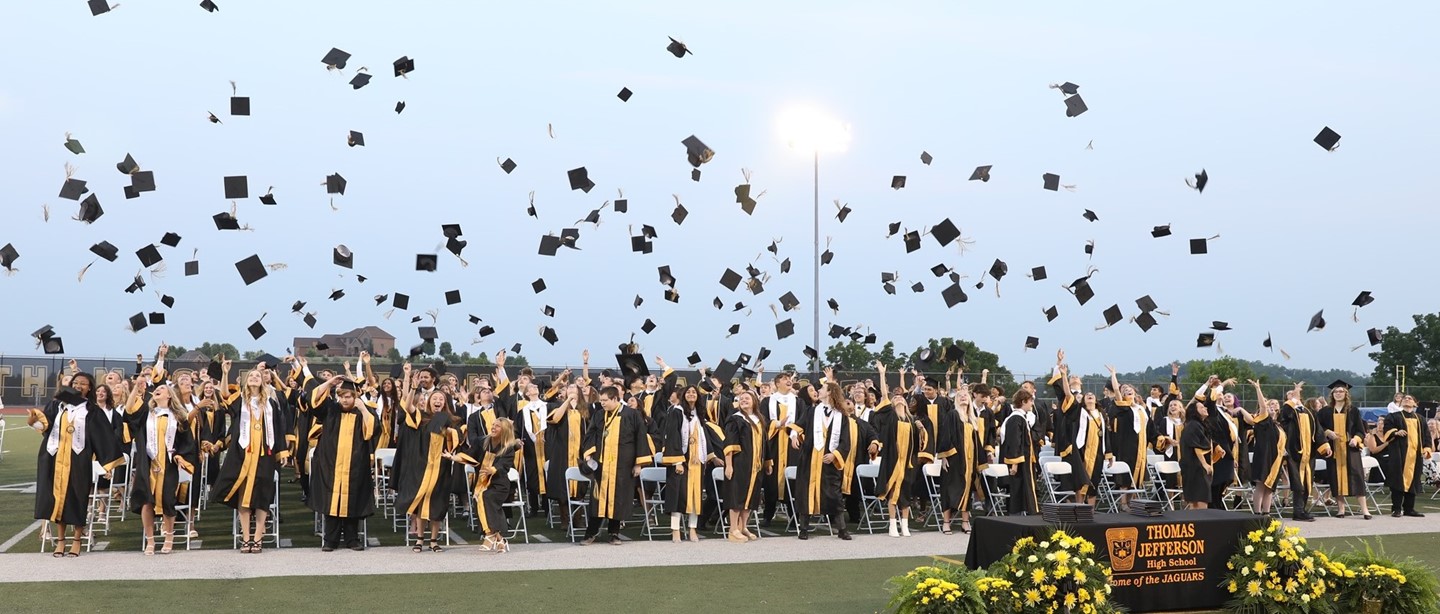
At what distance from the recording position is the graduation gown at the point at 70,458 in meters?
10.5

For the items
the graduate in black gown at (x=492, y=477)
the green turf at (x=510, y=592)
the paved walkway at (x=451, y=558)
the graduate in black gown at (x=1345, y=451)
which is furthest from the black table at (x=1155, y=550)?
the graduate in black gown at (x=1345, y=451)

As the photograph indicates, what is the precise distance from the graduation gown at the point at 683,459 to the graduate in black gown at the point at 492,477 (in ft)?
5.06

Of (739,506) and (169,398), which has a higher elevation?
(169,398)

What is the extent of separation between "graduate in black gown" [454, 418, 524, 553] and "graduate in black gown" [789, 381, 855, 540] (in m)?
2.90

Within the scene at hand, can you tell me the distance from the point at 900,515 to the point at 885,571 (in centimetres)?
283

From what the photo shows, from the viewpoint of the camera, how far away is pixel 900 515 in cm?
1323

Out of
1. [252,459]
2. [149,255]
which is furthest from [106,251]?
[252,459]

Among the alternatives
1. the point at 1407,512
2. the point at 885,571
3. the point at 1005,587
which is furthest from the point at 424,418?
the point at 1407,512

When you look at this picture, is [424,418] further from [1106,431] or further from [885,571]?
[1106,431]

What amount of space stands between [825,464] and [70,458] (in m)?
6.51

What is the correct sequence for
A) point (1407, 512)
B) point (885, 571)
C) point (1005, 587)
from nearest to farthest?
point (1005, 587) → point (885, 571) → point (1407, 512)

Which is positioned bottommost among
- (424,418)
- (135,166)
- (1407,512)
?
(1407,512)

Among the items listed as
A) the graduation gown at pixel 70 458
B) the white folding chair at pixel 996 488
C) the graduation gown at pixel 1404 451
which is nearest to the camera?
the graduation gown at pixel 70 458

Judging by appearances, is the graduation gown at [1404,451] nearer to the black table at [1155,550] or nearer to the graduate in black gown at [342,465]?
the black table at [1155,550]
